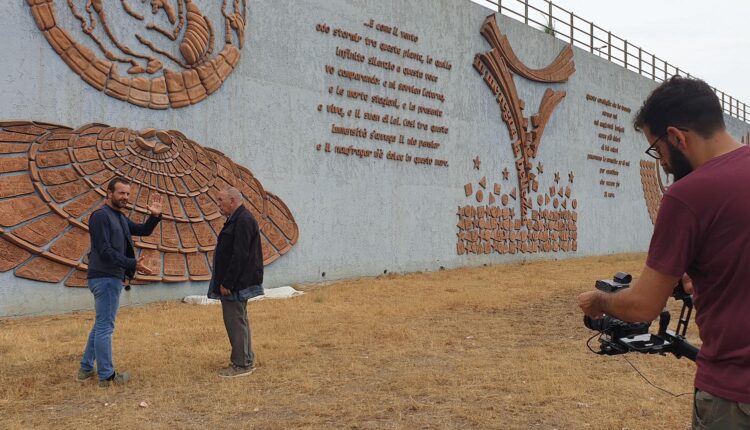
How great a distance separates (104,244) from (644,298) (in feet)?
13.7

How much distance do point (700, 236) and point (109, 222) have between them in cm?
439

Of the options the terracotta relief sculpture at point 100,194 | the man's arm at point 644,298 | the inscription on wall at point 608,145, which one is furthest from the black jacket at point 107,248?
the inscription on wall at point 608,145

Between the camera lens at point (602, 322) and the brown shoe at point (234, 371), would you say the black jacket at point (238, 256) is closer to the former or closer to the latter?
the brown shoe at point (234, 371)

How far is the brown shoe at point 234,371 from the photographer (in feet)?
17.3

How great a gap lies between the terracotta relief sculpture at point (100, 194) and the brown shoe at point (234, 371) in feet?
11.8

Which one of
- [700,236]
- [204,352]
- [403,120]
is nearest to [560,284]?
[403,120]

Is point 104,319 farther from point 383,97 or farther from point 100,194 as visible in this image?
point 383,97

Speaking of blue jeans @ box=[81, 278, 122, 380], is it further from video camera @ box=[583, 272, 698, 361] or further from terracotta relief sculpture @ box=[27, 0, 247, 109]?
terracotta relief sculpture @ box=[27, 0, 247, 109]

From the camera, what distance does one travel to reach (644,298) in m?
1.80

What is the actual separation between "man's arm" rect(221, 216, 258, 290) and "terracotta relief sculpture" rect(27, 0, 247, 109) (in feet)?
14.5

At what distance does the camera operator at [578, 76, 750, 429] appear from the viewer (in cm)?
167

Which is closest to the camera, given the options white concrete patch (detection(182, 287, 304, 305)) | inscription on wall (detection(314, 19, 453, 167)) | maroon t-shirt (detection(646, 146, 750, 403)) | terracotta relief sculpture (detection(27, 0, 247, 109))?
maroon t-shirt (detection(646, 146, 750, 403))

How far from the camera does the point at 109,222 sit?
193 inches

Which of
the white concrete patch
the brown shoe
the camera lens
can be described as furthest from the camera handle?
the white concrete patch
